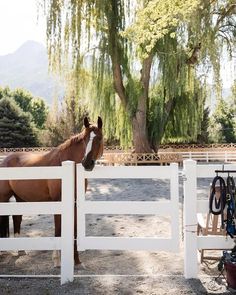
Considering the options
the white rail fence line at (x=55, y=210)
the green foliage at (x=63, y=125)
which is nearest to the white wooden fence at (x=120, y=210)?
the white rail fence line at (x=55, y=210)

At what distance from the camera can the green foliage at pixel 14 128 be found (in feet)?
111

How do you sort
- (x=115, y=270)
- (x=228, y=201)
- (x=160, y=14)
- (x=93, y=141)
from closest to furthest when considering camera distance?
(x=228, y=201)
(x=115, y=270)
(x=93, y=141)
(x=160, y=14)

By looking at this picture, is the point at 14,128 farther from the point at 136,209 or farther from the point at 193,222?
the point at 193,222

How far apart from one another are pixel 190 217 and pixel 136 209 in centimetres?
54

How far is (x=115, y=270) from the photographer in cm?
455

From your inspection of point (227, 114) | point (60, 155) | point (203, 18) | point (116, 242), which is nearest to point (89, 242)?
point (116, 242)

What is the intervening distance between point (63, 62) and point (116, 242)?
47.8 ft

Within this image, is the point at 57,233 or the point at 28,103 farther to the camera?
the point at 28,103

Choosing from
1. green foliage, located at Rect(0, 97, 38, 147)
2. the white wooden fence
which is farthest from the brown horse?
green foliage, located at Rect(0, 97, 38, 147)

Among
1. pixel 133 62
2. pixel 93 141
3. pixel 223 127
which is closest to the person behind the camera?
pixel 93 141

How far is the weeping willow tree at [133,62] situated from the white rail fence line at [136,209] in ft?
35.0

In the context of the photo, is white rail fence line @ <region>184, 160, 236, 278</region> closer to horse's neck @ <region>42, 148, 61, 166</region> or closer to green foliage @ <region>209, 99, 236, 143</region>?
horse's neck @ <region>42, 148, 61, 166</region>

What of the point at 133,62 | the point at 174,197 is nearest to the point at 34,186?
the point at 174,197

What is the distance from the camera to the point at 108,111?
2030 cm
